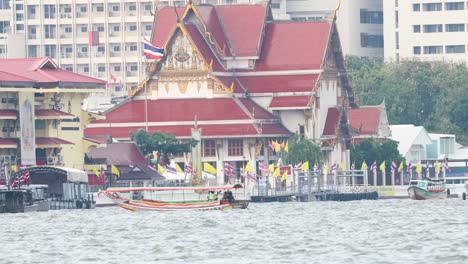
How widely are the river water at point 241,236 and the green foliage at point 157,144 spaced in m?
41.0

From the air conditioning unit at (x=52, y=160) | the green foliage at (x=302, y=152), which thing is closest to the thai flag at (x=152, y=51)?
the green foliage at (x=302, y=152)

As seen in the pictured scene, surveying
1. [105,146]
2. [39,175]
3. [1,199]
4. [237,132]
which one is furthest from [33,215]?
[237,132]

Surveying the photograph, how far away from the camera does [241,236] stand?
11175 cm

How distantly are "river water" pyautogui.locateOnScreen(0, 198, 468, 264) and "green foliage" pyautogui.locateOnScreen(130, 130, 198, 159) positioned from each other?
41.0 meters

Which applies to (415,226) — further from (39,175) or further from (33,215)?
(39,175)

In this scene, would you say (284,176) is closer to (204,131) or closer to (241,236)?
(204,131)

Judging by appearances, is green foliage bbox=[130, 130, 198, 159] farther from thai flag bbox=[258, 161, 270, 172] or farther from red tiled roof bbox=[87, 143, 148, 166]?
thai flag bbox=[258, 161, 270, 172]

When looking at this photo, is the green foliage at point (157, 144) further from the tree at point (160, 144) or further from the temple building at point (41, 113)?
the temple building at point (41, 113)

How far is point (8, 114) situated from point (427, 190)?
31516 mm

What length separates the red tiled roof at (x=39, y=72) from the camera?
173m

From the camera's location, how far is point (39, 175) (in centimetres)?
15838

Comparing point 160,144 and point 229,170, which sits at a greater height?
point 160,144

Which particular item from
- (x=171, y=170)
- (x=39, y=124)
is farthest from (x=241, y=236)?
(x=171, y=170)

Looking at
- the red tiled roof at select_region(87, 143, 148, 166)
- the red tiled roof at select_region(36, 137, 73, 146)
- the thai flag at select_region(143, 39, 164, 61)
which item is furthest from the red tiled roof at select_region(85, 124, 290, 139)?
the red tiled roof at select_region(36, 137, 73, 146)
